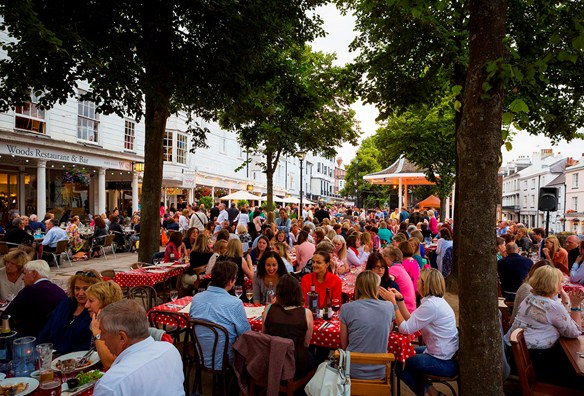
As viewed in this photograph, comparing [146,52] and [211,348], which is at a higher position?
[146,52]

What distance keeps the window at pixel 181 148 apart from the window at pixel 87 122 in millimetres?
6350

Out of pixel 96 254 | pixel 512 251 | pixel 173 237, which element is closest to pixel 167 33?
pixel 173 237

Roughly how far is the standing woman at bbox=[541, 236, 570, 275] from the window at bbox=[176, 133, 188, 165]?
22.0 m

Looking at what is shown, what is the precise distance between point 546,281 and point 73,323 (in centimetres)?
492

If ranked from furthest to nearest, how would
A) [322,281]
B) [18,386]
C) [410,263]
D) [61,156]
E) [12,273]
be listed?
[61,156], [410,263], [322,281], [12,273], [18,386]

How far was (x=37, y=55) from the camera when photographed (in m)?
6.27

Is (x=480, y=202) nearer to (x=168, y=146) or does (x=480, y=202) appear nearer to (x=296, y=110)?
(x=296, y=110)

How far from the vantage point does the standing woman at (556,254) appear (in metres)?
8.26

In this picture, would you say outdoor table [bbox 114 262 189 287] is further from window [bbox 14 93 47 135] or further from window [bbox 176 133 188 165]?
window [bbox 176 133 188 165]

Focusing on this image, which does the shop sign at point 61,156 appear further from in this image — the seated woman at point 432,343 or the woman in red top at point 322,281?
the seated woman at point 432,343

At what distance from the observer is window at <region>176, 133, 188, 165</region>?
26.1m

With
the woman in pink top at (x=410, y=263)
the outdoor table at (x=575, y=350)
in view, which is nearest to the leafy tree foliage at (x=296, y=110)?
the woman in pink top at (x=410, y=263)

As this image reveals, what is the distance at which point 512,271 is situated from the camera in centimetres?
732

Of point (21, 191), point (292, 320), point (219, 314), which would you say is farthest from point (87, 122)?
point (292, 320)
